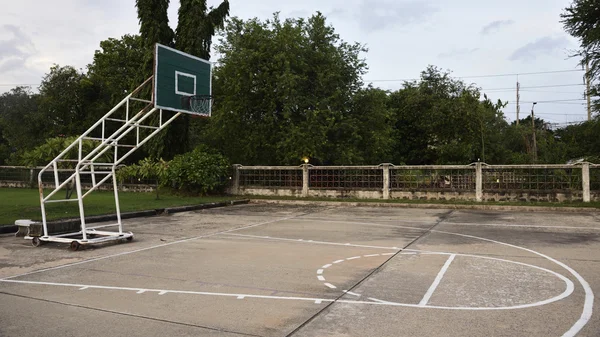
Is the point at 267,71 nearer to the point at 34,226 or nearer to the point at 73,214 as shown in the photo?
the point at 73,214

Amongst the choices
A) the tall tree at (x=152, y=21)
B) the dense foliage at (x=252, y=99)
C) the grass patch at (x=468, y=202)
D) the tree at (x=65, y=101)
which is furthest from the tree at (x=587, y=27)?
the tree at (x=65, y=101)

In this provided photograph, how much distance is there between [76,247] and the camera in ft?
29.0

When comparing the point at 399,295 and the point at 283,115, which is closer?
the point at 399,295

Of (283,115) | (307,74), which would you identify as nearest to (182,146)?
(283,115)

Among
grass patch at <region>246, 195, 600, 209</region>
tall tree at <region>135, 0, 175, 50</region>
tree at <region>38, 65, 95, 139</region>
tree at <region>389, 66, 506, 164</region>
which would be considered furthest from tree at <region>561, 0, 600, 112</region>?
tree at <region>38, 65, 95, 139</region>

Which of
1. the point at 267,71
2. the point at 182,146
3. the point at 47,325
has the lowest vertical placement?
the point at 47,325

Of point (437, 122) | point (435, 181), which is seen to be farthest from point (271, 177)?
point (437, 122)

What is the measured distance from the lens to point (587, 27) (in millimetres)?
21250

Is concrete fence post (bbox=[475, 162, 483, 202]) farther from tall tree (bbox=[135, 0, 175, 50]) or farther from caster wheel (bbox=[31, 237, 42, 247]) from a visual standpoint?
tall tree (bbox=[135, 0, 175, 50])

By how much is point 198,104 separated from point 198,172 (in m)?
11.9

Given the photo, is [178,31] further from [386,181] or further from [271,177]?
[386,181]

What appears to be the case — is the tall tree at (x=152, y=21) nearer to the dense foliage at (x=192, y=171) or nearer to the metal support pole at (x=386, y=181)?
the dense foliage at (x=192, y=171)

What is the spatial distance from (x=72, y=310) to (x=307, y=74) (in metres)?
21.5

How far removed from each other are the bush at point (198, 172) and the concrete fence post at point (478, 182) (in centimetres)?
1265
